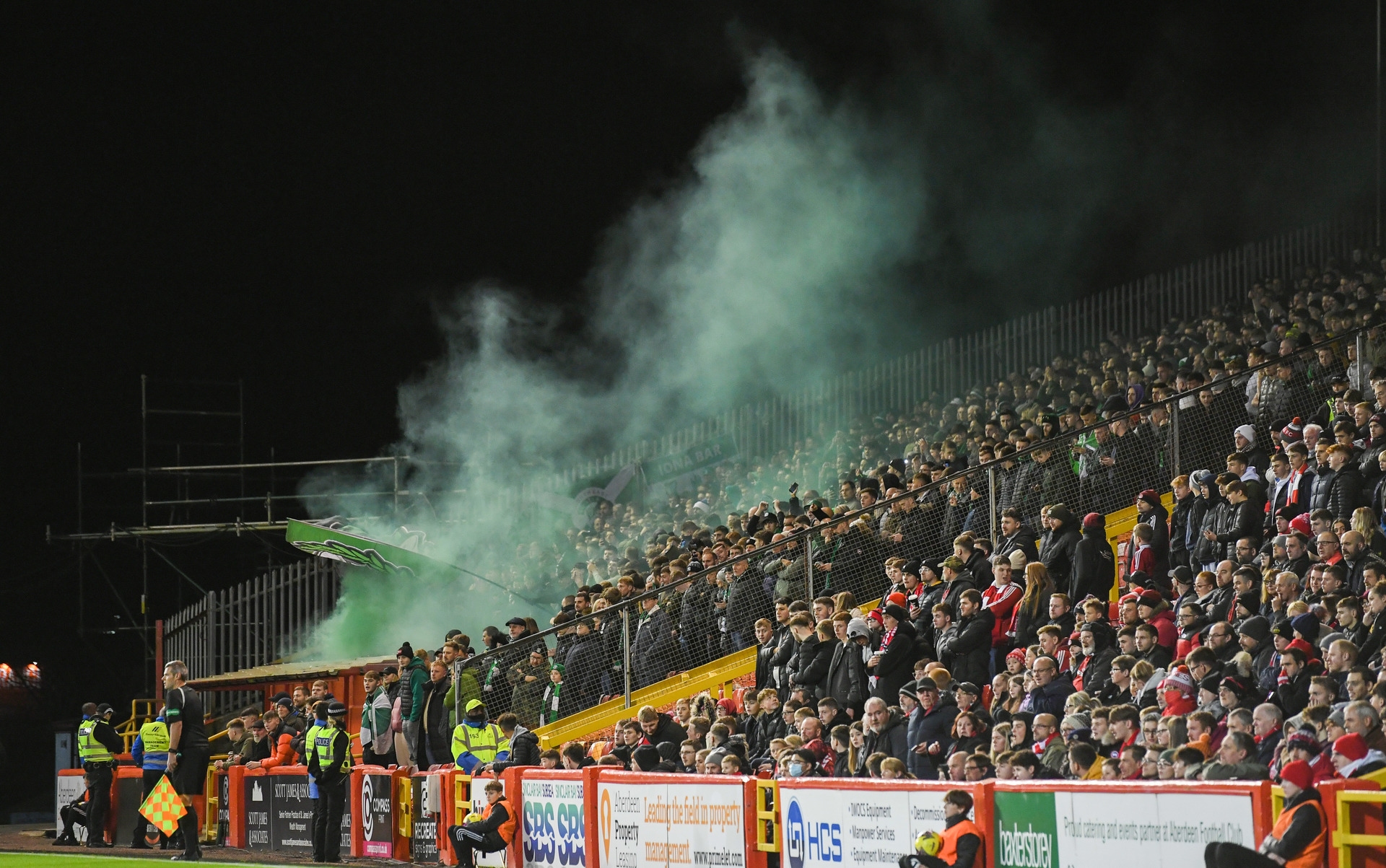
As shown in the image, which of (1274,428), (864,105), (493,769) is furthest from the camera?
(864,105)

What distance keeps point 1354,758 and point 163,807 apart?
38.1ft

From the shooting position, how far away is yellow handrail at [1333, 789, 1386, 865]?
754cm

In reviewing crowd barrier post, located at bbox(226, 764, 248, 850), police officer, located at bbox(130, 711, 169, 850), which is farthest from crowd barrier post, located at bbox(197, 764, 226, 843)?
police officer, located at bbox(130, 711, 169, 850)

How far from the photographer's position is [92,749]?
18891 mm

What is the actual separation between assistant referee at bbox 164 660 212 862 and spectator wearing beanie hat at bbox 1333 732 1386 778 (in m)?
10.6

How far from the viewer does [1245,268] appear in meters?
22.9

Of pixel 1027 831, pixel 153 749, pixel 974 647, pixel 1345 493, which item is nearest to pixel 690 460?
pixel 153 749

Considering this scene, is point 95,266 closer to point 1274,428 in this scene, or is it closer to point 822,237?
point 822,237

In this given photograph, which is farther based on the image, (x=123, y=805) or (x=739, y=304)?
(x=739, y=304)

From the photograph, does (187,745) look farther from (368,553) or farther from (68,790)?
(368,553)

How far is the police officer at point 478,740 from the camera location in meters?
15.0

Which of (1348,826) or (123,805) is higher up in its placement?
(1348,826)

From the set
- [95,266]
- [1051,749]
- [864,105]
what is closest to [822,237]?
[864,105]

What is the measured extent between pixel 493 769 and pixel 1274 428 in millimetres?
7498
